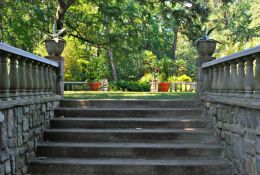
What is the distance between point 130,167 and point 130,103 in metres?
2.40

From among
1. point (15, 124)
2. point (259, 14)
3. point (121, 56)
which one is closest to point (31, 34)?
point (121, 56)

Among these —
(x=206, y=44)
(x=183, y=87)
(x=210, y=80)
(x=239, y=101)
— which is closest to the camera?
(x=239, y=101)

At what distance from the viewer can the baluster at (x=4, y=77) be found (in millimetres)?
4613

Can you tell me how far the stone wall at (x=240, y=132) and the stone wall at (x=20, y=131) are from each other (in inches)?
123

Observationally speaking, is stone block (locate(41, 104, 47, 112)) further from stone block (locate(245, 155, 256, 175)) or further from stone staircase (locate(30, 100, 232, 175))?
stone block (locate(245, 155, 256, 175))

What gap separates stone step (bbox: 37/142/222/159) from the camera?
587cm

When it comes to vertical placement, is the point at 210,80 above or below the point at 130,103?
above

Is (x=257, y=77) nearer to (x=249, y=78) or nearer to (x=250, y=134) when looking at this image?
(x=249, y=78)

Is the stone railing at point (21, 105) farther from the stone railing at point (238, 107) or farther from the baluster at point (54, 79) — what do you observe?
the stone railing at point (238, 107)

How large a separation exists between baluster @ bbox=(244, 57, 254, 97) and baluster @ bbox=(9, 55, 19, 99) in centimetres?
326

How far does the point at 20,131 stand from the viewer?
17.0 feet

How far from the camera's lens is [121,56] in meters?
13.9

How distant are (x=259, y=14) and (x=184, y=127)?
80.8 feet

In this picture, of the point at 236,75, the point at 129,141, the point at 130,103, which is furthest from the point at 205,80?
the point at 129,141
